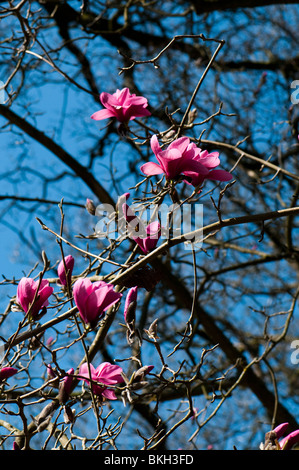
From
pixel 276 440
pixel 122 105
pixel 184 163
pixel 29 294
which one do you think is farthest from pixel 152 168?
pixel 276 440

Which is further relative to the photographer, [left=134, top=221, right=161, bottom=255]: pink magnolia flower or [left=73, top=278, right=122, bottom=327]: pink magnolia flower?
[left=134, top=221, right=161, bottom=255]: pink magnolia flower

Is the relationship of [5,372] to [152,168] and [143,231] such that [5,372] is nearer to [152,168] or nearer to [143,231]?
[143,231]

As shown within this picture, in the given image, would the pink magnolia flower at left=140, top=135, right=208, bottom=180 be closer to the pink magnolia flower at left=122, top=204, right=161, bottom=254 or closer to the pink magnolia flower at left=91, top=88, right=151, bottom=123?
the pink magnolia flower at left=122, top=204, right=161, bottom=254

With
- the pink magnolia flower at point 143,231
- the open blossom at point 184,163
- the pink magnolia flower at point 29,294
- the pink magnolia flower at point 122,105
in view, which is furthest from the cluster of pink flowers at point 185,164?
the pink magnolia flower at point 29,294

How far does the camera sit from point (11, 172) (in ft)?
13.3

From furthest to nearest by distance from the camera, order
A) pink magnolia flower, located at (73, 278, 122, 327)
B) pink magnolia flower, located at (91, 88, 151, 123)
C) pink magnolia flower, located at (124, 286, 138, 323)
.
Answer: pink magnolia flower, located at (91, 88, 151, 123) < pink magnolia flower, located at (124, 286, 138, 323) < pink magnolia flower, located at (73, 278, 122, 327)

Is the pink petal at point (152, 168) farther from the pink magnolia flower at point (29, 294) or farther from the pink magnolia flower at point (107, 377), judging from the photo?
the pink magnolia flower at point (107, 377)

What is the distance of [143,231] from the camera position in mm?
1504

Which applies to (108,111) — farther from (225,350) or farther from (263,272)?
(263,272)

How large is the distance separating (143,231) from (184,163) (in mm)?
211

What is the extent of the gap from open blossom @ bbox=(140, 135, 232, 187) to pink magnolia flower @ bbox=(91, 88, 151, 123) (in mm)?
298

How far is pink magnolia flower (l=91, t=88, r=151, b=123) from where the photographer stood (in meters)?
1.69

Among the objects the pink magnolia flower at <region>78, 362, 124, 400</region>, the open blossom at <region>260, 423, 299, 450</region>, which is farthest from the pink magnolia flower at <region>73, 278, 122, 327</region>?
the open blossom at <region>260, 423, 299, 450</region>

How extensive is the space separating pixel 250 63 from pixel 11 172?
7.54ft
